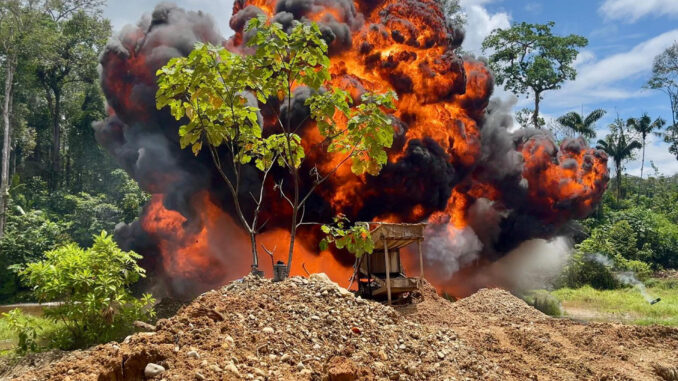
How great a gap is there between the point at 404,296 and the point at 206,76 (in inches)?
366

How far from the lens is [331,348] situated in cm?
607

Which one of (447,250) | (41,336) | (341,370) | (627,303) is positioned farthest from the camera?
(447,250)

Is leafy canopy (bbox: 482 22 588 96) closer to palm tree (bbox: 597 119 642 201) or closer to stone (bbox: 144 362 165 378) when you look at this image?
palm tree (bbox: 597 119 642 201)

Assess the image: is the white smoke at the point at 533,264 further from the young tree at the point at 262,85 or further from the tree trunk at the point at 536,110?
the young tree at the point at 262,85

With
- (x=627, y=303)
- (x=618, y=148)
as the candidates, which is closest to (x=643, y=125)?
(x=618, y=148)

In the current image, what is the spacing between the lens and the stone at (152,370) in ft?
15.3

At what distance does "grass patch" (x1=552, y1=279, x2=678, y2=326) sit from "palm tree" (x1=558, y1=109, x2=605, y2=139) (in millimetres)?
15314

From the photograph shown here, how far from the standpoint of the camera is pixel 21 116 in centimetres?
3759

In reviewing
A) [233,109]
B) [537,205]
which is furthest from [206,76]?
[537,205]

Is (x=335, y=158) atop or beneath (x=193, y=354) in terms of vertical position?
atop

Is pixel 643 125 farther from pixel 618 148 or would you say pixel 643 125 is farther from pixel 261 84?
pixel 261 84

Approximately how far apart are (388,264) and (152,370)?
364 inches

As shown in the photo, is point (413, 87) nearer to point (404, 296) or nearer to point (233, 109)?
point (404, 296)

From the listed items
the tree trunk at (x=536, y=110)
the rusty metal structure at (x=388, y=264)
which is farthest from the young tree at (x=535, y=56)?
the rusty metal structure at (x=388, y=264)
